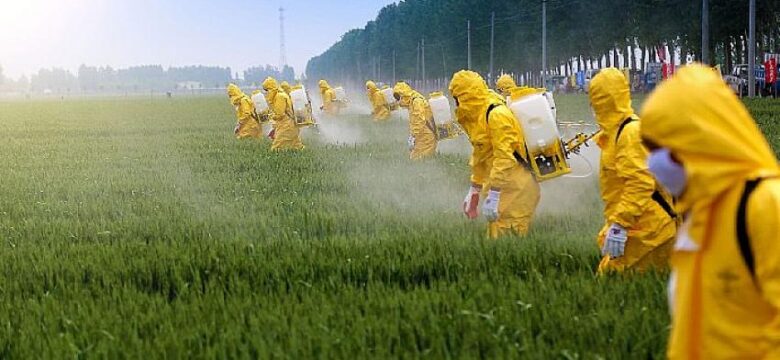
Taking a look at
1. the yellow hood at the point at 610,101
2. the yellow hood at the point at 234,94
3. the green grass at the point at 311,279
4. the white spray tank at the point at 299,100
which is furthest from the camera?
the yellow hood at the point at 234,94

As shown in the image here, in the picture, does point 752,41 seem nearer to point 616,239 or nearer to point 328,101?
point 328,101

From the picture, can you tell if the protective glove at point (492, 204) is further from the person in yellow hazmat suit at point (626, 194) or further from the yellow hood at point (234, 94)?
the yellow hood at point (234, 94)

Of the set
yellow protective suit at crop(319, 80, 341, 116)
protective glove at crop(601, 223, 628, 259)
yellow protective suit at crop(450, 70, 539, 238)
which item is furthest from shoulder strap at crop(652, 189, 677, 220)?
yellow protective suit at crop(319, 80, 341, 116)

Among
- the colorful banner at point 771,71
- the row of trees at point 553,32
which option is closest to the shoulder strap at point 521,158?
the colorful banner at point 771,71

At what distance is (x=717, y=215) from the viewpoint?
2775mm

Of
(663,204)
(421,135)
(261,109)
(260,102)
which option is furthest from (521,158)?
(261,109)

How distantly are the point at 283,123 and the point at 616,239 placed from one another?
16.0 meters

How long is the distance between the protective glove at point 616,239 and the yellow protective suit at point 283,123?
15.6m

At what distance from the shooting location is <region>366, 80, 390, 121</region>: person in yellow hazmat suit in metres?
34.8

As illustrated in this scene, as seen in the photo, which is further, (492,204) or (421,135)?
(421,135)

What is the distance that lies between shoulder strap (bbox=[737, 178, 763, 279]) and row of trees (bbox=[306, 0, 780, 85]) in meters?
48.6

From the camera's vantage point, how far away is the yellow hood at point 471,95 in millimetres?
8828

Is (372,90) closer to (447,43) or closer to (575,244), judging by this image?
(575,244)

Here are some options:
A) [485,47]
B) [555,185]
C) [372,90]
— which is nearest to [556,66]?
[485,47]
